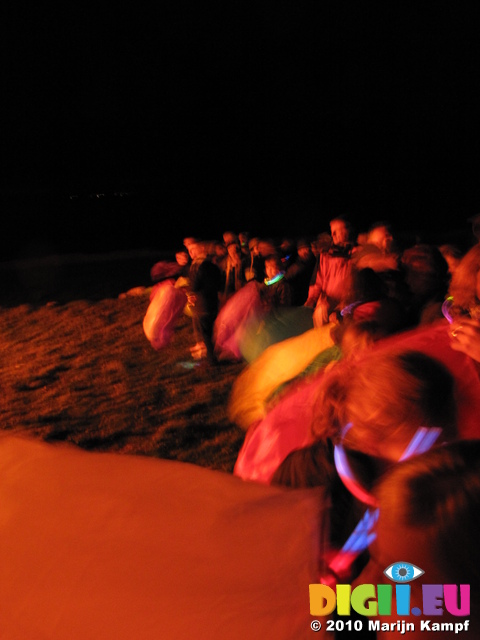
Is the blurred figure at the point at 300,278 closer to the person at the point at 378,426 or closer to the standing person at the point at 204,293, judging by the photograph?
the standing person at the point at 204,293

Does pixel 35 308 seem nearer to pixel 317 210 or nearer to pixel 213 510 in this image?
pixel 213 510

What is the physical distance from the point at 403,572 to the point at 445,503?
0.57 ft

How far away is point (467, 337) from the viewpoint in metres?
2.14

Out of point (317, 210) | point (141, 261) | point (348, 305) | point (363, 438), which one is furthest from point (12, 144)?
point (363, 438)

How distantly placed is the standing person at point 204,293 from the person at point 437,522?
17.2ft

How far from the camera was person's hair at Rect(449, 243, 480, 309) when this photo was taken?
2.56 meters

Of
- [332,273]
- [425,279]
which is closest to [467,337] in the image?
[425,279]

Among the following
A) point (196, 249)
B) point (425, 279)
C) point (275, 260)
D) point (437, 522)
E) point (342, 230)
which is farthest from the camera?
point (196, 249)

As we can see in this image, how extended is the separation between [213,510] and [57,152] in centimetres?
2580

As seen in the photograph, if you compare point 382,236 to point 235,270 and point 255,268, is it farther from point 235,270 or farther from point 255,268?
point 235,270

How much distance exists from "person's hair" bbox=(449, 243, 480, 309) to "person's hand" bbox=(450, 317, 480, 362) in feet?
1.30

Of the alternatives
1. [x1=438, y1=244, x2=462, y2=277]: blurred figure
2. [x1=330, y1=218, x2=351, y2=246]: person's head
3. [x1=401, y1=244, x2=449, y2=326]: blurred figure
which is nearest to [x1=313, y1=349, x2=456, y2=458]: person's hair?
[x1=401, y1=244, x2=449, y2=326]: blurred figure

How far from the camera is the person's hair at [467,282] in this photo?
2.56 m

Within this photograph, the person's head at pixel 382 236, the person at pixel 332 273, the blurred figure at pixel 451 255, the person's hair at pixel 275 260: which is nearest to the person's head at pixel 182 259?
the person's hair at pixel 275 260
